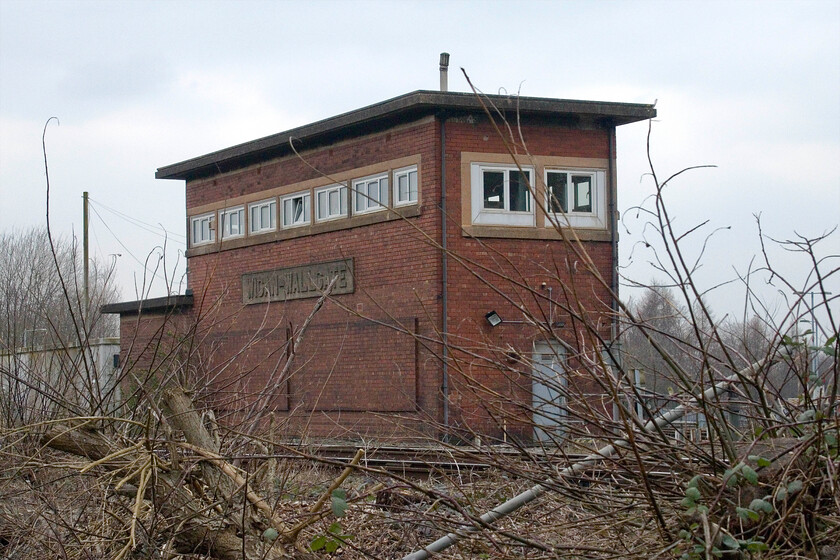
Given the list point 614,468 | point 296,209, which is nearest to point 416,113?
point 296,209

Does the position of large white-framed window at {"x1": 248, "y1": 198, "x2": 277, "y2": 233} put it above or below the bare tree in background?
above

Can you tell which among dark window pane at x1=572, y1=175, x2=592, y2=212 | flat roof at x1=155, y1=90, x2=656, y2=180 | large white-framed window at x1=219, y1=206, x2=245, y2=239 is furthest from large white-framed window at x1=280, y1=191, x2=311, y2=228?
dark window pane at x1=572, y1=175, x2=592, y2=212

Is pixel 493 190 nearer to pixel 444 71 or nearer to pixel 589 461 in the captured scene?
pixel 444 71

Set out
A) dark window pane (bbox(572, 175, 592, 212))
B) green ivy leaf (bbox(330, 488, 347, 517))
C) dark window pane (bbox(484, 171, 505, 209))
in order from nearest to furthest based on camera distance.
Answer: green ivy leaf (bbox(330, 488, 347, 517)) → dark window pane (bbox(484, 171, 505, 209)) → dark window pane (bbox(572, 175, 592, 212))

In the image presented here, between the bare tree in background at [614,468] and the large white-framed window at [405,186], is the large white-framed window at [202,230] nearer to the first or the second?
the large white-framed window at [405,186]

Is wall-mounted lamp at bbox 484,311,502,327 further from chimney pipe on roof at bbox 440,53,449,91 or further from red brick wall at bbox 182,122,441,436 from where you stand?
chimney pipe on roof at bbox 440,53,449,91

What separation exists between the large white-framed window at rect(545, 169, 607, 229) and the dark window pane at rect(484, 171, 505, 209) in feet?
3.80

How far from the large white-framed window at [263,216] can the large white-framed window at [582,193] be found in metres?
8.11

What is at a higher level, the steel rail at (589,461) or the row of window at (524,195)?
the row of window at (524,195)

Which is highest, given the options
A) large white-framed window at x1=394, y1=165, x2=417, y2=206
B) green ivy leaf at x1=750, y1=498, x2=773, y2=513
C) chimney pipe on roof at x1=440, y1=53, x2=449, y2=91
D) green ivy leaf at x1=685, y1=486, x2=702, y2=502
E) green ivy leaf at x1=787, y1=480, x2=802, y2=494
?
chimney pipe on roof at x1=440, y1=53, x2=449, y2=91

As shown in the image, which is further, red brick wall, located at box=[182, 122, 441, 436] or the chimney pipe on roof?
the chimney pipe on roof

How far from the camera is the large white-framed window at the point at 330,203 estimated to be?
25.0m

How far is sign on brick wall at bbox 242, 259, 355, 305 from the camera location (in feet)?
80.5

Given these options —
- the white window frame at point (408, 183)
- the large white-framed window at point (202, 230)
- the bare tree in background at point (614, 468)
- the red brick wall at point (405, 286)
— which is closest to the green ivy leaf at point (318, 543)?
the bare tree in background at point (614, 468)
